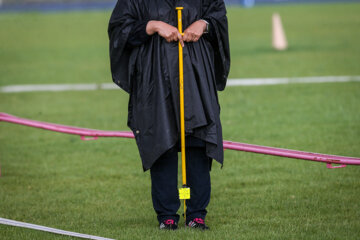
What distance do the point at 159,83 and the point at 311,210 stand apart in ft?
6.03

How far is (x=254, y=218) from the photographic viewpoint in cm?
566

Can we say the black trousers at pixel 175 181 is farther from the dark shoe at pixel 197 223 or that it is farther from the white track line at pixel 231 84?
the white track line at pixel 231 84

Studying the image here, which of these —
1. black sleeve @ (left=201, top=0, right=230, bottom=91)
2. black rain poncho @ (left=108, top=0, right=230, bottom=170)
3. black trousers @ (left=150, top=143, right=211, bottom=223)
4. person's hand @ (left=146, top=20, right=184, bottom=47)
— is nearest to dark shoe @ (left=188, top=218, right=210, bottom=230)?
black trousers @ (left=150, top=143, right=211, bottom=223)

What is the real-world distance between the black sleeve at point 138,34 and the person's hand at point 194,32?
Answer: 11.3 inches

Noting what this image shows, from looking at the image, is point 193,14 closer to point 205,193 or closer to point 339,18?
point 205,193

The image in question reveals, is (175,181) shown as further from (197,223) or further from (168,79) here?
(168,79)

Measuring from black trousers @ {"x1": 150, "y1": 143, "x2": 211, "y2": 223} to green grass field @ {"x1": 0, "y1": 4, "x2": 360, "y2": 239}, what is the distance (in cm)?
20

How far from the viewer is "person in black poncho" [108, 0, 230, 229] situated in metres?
4.95

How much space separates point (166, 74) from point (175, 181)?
82 cm

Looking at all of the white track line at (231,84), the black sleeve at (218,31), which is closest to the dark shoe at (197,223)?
the black sleeve at (218,31)

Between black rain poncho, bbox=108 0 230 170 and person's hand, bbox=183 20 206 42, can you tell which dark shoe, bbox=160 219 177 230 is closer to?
black rain poncho, bbox=108 0 230 170

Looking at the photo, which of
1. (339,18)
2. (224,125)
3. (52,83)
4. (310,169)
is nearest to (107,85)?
(52,83)

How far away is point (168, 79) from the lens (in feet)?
16.3

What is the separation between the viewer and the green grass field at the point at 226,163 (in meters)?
5.57
